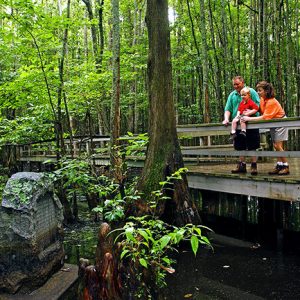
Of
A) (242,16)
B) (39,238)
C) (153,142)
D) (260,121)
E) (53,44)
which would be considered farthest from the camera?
(242,16)

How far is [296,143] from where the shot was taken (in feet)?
43.7

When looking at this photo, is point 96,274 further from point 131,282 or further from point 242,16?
point 242,16

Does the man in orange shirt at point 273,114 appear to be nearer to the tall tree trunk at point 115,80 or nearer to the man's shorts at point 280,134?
the man's shorts at point 280,134

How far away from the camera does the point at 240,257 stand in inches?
224

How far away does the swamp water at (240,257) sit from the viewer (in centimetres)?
449

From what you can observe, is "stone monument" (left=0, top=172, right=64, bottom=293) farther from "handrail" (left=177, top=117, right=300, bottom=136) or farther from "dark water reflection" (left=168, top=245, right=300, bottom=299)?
"handrail" (left=177, top=117, right=300, bottom=136)

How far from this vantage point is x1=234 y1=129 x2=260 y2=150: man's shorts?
6012 mm

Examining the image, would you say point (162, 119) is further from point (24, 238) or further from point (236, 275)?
point (24, 238)

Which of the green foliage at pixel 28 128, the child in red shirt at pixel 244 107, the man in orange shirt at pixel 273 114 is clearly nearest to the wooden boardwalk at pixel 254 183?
the man in orange shirt at pixel 273 114

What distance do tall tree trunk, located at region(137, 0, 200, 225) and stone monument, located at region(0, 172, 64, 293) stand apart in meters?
1.86

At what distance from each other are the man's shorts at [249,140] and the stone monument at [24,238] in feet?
11.1

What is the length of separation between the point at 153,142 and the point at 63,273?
266cm

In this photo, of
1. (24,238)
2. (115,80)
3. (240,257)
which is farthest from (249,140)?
(24,238)

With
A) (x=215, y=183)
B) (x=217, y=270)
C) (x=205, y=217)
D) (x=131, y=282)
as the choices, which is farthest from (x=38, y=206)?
(x=205, y=217)
